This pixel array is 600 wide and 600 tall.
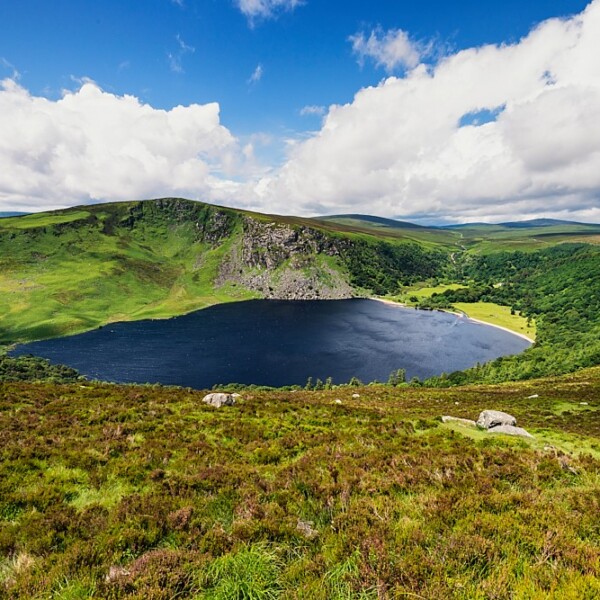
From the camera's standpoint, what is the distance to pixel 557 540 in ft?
24.1

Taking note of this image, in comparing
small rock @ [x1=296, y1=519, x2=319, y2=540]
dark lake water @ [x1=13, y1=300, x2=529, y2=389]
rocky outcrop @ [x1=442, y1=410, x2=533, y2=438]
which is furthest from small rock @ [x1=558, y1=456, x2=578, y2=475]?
dark lake water @ [x1=13, y1=300, x2=529, y2=389]

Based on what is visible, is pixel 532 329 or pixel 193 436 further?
pixel 532 329

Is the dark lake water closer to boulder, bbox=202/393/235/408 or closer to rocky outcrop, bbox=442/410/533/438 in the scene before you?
boulder, bbox=202/393/235/408

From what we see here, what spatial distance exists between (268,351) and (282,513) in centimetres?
14946

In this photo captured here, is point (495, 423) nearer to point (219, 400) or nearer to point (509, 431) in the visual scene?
point (509, 431)

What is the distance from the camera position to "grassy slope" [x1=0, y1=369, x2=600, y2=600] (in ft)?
20.5

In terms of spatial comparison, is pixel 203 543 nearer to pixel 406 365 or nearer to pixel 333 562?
pixel 333 562

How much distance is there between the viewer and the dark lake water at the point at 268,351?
427 feet

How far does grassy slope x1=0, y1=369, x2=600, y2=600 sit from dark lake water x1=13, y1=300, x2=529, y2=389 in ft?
363

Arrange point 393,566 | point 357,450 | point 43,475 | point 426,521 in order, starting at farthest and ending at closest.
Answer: point 357,450, point 43,475, point 426,521, point 393,566

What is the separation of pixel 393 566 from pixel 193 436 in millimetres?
12540

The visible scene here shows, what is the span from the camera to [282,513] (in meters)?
9.24

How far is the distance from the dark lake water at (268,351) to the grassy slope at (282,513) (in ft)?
363

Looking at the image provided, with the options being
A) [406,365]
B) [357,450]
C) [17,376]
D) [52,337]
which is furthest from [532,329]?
[52,337]
